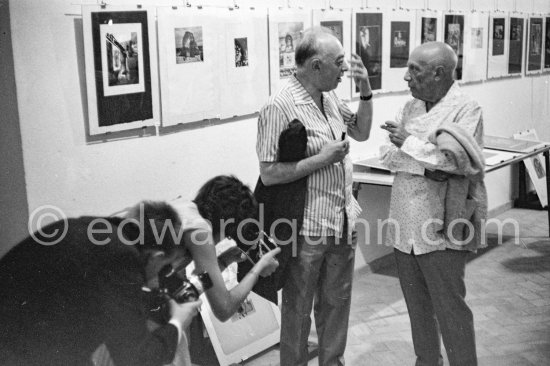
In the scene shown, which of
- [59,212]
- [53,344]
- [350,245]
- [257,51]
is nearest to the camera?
[53,344]

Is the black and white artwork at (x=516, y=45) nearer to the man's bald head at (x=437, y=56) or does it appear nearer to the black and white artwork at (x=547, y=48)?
the black and white artwork at (x=547, y=48)

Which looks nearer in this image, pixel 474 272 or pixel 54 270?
pixel 54 270

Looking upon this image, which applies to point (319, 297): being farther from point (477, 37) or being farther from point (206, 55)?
point (477, 37)

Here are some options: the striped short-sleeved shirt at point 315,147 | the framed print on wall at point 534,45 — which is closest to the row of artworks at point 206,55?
the striped short-sleeved shirt at point 315,147

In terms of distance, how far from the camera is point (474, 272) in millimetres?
5863

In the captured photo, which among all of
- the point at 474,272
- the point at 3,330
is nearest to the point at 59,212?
the point at 3,330

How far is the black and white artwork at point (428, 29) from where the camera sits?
6.03 metres

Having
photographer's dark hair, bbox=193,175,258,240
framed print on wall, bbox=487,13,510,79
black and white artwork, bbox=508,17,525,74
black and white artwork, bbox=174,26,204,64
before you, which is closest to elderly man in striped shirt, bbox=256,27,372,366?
photographer's dark hair, bbox=193,175,258,240

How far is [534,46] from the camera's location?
314 inches

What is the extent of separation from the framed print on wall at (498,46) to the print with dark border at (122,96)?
447 centimetres

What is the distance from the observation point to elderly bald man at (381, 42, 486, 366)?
340 cm

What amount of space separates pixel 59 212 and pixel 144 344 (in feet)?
3.50

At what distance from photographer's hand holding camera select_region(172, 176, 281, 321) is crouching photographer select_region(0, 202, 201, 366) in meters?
0.30

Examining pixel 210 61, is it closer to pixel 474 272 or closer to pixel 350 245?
pixel 350 245
